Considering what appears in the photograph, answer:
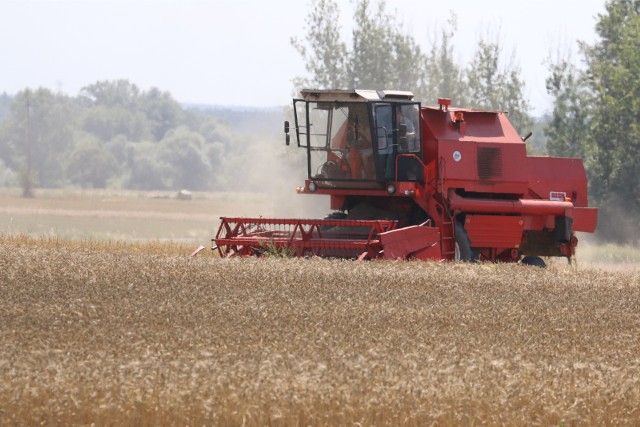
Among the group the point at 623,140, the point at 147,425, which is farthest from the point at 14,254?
the point at 623,140

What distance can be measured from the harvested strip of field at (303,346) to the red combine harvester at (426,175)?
346 cm

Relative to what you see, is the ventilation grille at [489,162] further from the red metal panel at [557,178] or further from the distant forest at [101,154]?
the distant forest at [101,154]

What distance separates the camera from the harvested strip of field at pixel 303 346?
6387 mm

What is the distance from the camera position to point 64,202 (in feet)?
187

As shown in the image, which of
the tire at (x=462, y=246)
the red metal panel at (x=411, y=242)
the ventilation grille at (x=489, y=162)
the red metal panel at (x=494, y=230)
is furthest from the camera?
the ventilation grille at (x=489, y=162)

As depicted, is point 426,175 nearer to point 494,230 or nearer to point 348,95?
point 494,230

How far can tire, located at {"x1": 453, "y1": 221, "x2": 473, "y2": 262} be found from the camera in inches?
626

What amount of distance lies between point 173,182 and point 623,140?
77.5 m

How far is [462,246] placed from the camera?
1595 cm

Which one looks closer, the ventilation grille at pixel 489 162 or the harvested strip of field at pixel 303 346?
the harvested strip of field at pixel 303 346

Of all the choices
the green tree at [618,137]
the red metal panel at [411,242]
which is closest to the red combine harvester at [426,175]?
the red metal panel at [411,242]

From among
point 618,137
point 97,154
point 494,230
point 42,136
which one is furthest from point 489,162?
point 42,136

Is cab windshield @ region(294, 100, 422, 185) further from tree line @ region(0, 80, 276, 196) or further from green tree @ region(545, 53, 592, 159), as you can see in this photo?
tree line @ region(0, 80, 276, 196)

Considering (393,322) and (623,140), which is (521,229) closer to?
(393,322)
